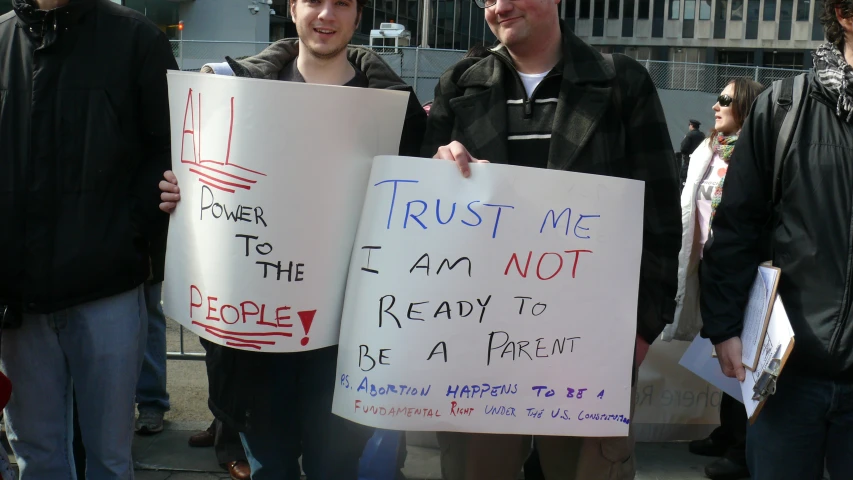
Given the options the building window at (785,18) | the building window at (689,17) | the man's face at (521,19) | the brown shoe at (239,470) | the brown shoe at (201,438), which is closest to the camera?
the man's face at (521,19)

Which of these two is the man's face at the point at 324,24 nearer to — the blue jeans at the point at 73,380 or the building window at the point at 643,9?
the blue jeans at the point at 73,380

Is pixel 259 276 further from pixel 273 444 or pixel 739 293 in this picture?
pixel 739 293

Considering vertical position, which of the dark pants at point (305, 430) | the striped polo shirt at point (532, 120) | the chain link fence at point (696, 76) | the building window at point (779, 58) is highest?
the building window at point (779, 58)

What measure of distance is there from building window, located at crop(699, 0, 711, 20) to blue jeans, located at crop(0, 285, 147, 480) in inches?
2289

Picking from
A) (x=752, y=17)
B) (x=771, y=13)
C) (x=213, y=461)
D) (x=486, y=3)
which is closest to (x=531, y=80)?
(x=486, y=3)

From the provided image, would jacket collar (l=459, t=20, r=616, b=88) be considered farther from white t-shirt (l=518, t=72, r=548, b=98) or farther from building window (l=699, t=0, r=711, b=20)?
building window (l=699, t=0, r=711, b=20)

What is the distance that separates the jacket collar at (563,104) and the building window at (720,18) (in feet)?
189

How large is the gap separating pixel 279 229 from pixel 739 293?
3.95 ft

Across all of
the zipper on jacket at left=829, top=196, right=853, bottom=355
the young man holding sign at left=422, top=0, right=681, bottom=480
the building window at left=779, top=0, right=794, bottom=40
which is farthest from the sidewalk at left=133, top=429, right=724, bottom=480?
the building window at left=779, top=0, right=794, bottom=40

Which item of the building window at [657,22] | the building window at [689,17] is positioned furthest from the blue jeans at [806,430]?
the building window at [657,22]

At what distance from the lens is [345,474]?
2.67m

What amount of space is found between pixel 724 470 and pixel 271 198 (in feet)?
8.70

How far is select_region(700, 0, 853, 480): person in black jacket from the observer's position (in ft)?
7.34

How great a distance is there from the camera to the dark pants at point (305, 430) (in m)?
2.56
